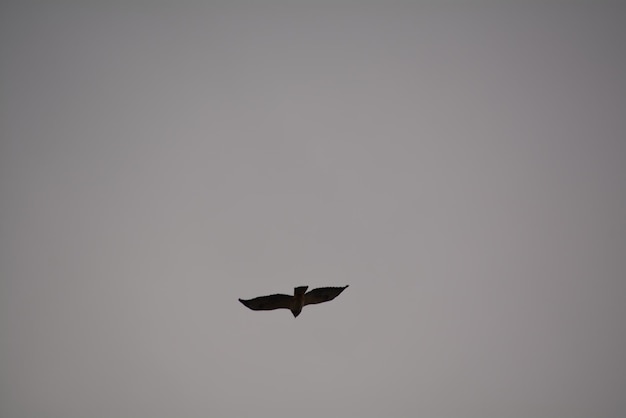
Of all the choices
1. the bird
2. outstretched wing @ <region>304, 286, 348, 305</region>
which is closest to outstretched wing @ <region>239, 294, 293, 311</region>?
the bird

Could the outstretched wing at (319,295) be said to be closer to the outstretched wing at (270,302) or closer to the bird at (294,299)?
the bird at (294,299)

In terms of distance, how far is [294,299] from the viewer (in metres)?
4.67

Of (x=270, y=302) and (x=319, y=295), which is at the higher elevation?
(x=319, y=295)

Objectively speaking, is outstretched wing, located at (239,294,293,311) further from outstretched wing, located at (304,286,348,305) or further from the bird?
outstretched wing, located at (304,286,348,305)

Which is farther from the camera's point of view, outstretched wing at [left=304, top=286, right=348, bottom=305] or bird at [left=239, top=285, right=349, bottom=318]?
outstretched wing at [left=304, top=286, right=348, bottom=305]

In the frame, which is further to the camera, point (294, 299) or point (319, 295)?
point (319, 295)

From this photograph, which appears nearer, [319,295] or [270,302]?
[270,302]

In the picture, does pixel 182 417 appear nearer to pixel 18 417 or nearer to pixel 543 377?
pixel 18 417

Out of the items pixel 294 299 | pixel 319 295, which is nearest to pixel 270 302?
pixel 294 299

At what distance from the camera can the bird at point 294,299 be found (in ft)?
15.0

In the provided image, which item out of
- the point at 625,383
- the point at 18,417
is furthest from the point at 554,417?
the point at 18,417

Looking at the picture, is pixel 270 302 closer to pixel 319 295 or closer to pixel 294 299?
pixel 294 299

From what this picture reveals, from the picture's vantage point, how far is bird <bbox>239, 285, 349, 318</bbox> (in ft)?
15.0

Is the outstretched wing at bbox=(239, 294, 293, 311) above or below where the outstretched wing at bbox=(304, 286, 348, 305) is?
below
